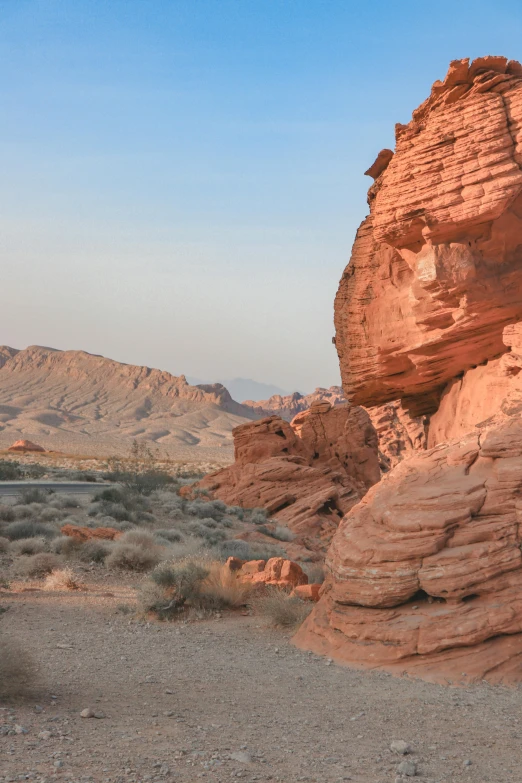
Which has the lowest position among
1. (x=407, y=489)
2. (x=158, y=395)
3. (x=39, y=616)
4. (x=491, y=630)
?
(x=39, y=616)

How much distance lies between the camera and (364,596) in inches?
319

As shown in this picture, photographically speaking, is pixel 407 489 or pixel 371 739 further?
pixel 407 489

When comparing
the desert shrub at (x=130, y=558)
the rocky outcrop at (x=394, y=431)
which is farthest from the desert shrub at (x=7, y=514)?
the rocky outcrop at (x=394, y=431)

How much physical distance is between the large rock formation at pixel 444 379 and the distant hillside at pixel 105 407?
7655cm

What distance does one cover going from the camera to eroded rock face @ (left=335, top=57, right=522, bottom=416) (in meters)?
9.05

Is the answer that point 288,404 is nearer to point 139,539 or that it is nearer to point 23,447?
point 23,447

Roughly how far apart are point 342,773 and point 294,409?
167m

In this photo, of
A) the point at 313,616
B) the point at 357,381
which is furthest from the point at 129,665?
the point at 357,381

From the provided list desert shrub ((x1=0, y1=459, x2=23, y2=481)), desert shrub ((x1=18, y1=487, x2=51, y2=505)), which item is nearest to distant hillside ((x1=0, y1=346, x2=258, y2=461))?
desert shrub ((x1=0, y1=459, x2=23, y2=481))

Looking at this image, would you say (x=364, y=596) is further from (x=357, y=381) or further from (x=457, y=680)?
(x=357, y=381)

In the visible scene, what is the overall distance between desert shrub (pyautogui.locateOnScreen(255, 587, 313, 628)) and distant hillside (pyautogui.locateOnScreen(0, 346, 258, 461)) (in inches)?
3007

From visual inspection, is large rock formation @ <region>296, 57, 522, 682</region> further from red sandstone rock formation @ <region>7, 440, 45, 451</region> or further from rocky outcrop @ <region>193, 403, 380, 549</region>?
red sandstone rock formation @ <region>7, 440, 45, 451</region>

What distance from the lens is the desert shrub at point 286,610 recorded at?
1020 centimetres

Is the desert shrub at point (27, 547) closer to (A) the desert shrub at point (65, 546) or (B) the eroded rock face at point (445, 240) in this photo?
(A) the desert shrub at point (65, 546)
